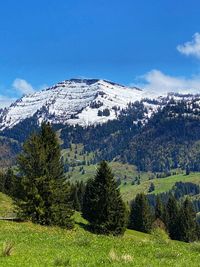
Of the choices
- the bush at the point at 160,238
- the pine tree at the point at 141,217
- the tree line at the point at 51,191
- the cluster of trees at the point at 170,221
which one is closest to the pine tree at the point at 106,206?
the tree line at the point at 51,191

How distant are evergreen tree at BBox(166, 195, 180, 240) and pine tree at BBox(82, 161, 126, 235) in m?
61.7

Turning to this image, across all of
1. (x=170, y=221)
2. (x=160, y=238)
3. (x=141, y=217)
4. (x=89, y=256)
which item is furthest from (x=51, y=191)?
(x=170, y=221)

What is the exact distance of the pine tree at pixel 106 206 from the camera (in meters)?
85.1

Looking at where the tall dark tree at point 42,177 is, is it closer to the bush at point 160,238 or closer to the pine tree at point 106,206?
the bush at point 160,238

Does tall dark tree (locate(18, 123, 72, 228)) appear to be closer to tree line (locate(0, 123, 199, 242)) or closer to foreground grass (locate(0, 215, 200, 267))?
tree line (locate(0, 123, 199, 242))

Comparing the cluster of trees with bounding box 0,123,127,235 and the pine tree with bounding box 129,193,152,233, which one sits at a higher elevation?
the cluster of trees with bounding box 0,123,127,235

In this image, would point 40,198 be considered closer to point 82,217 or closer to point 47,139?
point 47,139

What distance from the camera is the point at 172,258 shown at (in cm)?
2072

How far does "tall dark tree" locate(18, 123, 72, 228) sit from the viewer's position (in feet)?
193

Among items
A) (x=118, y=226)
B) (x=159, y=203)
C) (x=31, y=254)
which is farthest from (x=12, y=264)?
(x=159, y=203)

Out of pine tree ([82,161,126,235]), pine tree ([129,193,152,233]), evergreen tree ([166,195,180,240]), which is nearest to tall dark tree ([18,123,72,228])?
pine tree ([82,161,126,235])

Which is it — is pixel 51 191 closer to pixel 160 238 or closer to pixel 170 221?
pixel 160 238

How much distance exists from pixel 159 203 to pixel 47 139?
4231 inches

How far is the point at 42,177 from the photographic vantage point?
5962cm
